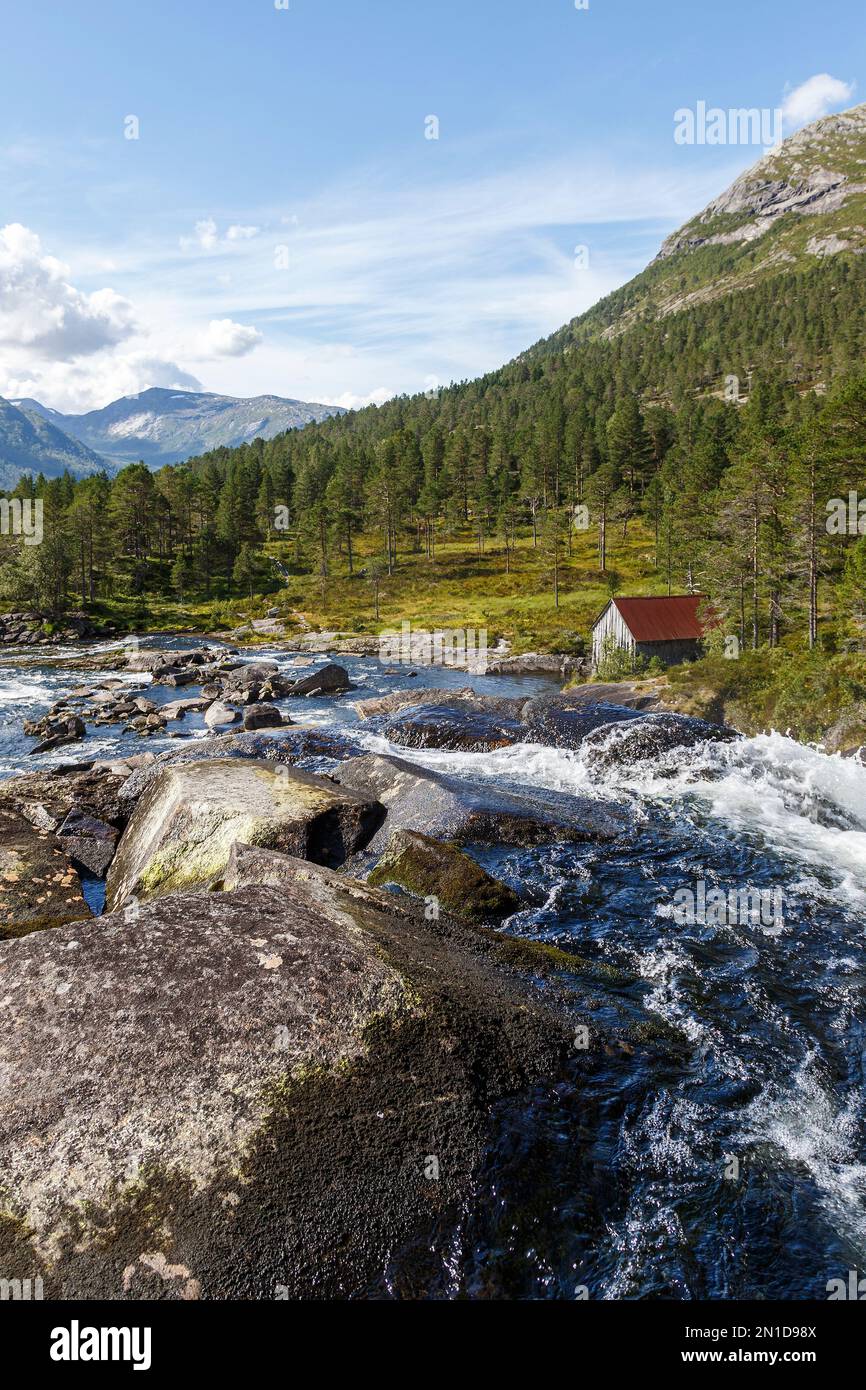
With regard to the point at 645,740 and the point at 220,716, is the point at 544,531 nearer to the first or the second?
the point at 220,716

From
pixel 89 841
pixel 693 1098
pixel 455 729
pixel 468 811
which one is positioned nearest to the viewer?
pixel 693 1098

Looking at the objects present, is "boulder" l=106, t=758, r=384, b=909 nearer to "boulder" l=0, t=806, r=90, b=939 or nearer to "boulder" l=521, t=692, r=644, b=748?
"boulder" l=0, t=806, r=90, b=939

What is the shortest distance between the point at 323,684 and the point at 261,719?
14052 mm

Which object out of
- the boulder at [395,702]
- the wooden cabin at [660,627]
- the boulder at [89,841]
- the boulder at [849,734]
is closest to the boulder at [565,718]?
the boulder at [395,702]

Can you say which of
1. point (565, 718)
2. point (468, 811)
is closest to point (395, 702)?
point (565, 718)

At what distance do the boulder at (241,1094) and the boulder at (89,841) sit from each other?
9.44 metres

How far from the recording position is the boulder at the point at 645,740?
2741 cm

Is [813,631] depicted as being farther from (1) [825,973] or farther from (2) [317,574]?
(2) [317,574]

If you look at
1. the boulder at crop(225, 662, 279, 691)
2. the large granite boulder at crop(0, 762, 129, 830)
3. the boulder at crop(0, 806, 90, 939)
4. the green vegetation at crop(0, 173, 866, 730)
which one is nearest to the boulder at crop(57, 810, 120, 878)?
the large granite boulder at crop(0, 762, 129, 830)

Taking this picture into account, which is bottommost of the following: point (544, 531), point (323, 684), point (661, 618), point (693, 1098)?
point (693, 1098)

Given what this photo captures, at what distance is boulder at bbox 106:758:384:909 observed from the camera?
48.0 ft

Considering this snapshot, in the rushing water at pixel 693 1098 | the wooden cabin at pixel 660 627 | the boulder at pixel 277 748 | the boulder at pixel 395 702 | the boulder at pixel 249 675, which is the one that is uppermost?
the wooden cabin at pixel 660 627

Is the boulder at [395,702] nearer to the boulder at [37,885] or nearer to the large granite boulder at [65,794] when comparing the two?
the large granite boulder at [65,794]

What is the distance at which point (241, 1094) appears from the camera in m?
7.38
